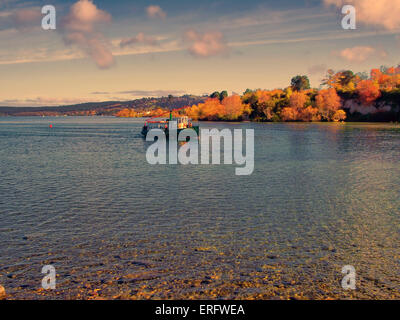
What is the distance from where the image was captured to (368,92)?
170m

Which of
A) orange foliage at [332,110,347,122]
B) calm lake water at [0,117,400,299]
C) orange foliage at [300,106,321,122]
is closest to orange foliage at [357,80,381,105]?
orange foliage at [332,110,347,122]

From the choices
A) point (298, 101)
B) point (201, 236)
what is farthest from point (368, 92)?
point (201, 236)

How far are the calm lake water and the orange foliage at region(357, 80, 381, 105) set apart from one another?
512 ft

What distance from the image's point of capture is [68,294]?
35.7 feet

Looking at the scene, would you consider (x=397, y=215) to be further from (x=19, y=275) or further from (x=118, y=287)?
(x=19, y=275)

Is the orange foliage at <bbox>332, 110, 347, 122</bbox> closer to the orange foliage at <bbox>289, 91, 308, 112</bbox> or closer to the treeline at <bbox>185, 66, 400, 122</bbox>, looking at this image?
the treeline at <bbox>185, 66, 400, 122</bbox>

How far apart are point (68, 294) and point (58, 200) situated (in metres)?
13.2

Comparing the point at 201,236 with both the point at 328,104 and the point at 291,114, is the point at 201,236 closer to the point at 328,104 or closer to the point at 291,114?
the point at 328,104

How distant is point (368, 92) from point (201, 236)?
17752 centimetres

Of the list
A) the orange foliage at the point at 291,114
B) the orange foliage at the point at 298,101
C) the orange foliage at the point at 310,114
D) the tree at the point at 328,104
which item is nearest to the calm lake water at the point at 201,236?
the tree at the point at 328,104

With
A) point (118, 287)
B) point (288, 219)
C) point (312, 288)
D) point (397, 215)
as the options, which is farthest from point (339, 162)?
point (118, 287)

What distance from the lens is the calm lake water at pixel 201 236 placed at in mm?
11500

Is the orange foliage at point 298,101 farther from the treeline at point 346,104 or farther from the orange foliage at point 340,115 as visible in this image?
the orange foliage at point 340,115

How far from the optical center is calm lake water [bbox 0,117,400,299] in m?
11.5
